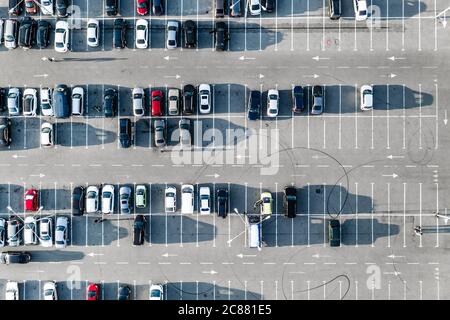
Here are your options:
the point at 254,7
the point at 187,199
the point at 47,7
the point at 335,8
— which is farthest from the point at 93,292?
the point at 335,8

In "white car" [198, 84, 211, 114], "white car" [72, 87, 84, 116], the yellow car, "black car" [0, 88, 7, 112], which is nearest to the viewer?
the yellow car

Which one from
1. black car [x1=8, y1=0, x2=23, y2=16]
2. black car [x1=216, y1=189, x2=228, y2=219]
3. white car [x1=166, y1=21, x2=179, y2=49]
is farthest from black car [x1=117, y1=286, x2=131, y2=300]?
black car [x1=8, y1=0, x2=23, y2=16]

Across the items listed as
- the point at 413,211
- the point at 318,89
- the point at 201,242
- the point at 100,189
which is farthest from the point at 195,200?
the point at 413,211

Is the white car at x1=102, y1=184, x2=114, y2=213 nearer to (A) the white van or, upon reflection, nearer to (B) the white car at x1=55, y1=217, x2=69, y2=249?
(B) the white car at x1=55, y1=217, x2=69, y2=249

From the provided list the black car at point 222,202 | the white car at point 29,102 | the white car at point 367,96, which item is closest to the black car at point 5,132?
the white car at point 29,102

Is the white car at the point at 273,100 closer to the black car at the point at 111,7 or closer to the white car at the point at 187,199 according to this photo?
the white car at the point at 187,199
